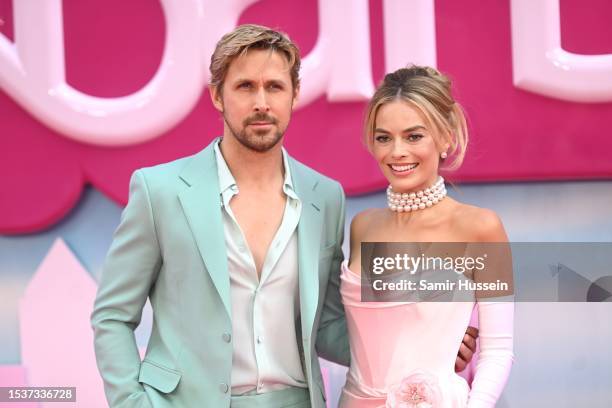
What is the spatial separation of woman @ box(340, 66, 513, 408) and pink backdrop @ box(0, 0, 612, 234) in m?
0.72

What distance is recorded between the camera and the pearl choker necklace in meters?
2.29

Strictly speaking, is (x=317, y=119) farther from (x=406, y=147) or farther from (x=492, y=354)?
(x=492, y=354)

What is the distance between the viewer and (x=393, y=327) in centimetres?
221

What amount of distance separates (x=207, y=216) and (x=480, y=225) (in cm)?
72

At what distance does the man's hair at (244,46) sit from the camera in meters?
2.21

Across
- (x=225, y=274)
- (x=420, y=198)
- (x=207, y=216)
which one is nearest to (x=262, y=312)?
(x=225, y=274)

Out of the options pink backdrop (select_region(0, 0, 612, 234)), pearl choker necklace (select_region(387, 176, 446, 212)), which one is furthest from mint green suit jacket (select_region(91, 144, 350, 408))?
pink backdrop (select_region(0, 0, 612, 234))

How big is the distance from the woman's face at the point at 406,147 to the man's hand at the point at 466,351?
424mm

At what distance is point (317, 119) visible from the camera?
309cm

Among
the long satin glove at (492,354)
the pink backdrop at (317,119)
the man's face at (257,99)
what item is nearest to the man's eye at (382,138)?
the man's face at (257,99)

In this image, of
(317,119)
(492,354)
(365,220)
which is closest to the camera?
(492,354)

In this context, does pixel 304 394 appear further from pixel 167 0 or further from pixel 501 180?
pixel 167 0

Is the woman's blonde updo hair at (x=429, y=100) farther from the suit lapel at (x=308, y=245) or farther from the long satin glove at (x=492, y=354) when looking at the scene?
the long satin glove at (x=492, y=354)

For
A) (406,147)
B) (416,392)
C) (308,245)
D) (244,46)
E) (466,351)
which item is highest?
(244,46)
